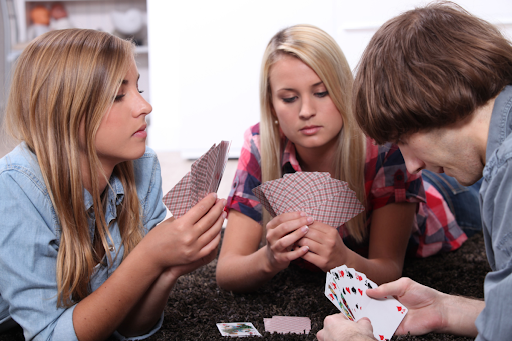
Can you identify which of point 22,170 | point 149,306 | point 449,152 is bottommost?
point 149,306

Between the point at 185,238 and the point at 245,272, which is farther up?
the point at 185,238

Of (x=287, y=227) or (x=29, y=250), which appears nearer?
(x=29, y=250)

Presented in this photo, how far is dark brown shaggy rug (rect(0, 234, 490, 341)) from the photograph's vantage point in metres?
1.21

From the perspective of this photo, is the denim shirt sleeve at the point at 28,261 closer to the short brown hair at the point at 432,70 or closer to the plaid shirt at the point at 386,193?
the plaid shirt at the point at 386,193

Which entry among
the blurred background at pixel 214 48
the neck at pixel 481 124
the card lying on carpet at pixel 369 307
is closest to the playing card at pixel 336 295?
the card lying on carpet at pixel 369 307

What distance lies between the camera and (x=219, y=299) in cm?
143

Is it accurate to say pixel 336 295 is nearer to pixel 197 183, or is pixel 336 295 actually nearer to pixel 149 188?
pixel 197 183

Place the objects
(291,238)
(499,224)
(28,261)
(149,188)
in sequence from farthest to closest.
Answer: (149,188), (291,238), (28,261), (499,224)

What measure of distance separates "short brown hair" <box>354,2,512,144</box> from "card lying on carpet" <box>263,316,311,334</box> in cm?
55

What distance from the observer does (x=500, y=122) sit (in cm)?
87

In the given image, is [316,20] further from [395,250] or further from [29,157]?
[29,157]

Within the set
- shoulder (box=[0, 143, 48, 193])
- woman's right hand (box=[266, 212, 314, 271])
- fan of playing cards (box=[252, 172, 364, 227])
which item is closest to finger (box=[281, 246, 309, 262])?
woman's right hand (box=[266, 212, 314, 271])

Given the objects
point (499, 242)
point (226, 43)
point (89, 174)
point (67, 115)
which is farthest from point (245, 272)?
point (226, 43)

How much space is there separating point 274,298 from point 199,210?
1.54 ft
